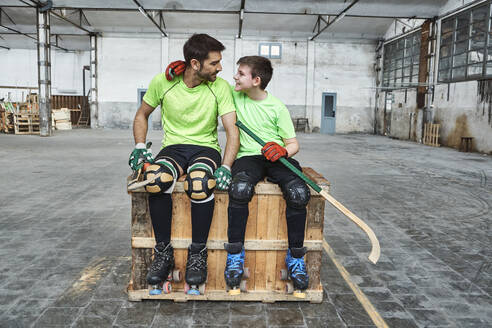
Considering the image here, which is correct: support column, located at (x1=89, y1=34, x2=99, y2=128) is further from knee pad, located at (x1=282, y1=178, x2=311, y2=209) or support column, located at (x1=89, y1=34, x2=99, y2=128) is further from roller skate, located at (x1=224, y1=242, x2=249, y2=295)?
knee pad, located at (x1=282, y1=178, x2=311, y2=209)

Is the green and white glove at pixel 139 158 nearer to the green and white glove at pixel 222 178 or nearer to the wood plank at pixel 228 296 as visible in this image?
the green and white glove at pixel 222 178

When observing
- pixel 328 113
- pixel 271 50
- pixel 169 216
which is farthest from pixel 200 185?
pixel 328 113

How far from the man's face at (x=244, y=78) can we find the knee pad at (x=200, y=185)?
0.72 metres

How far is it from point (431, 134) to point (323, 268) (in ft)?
48.7

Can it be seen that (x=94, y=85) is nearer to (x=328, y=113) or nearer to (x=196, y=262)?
(x=328, y=113)

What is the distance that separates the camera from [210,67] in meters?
2.92

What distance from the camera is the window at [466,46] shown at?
43.9 feet

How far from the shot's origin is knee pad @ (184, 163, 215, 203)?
254cm

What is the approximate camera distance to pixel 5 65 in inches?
1072

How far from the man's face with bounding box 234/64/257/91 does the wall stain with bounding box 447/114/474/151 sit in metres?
13.7

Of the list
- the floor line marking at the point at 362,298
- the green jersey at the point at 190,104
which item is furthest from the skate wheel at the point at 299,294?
the green jersey at the point at 190,104

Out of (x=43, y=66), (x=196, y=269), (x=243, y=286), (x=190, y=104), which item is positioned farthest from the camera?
(x=43, y=66)

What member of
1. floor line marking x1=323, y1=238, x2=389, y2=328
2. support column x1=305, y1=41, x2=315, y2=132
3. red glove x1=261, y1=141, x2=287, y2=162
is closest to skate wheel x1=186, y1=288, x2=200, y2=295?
red glove x1=261, y1=141, x2=287, y2=162

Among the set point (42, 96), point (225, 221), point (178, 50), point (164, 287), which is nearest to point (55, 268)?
point (164, 287)
